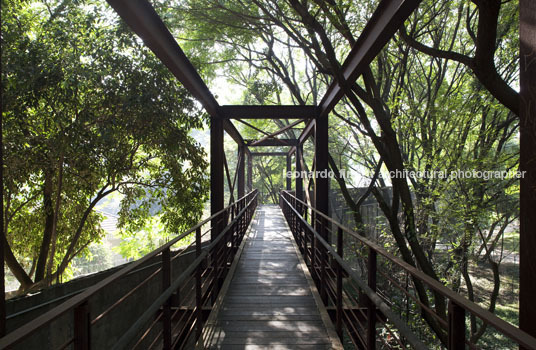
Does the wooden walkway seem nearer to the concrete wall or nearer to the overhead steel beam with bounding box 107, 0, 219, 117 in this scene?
the concrete wall

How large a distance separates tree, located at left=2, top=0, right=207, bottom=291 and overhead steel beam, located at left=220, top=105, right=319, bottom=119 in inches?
44.4

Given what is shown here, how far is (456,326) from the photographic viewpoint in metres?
1.35

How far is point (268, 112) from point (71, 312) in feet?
15.5

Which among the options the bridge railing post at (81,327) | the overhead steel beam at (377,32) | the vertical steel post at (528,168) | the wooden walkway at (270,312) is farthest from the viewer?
the wooden walkway at (270,312)

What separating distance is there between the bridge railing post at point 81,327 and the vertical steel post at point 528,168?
6.72 ft

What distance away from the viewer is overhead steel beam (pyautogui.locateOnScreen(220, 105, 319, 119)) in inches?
248

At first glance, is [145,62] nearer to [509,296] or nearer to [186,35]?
[186,35]

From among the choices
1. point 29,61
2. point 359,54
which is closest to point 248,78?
point 29,61

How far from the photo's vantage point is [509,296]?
1348 cm

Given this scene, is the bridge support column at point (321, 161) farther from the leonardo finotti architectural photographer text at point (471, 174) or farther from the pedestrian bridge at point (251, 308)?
the leonardo finotti architectural photographer text at point (471, 174)

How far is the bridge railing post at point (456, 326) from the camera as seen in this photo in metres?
1.34

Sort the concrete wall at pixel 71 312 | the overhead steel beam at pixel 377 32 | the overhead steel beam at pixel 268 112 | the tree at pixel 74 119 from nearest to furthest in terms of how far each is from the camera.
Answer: the overhead steel beam at pixel 377 32 < the concrete wall at pixel 71 312 < the tree at pixel 74 119 < the overhead steel beam at pixel 268 112

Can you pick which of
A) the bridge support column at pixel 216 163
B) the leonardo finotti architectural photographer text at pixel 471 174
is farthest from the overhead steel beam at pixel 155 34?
the leonardo finotti architectural photographer text at pixel 471 174

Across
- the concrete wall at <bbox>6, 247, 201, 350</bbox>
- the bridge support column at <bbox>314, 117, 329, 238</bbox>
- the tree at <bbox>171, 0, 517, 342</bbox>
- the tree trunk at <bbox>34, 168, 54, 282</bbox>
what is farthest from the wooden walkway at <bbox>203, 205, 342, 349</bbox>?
the tree trunk at <bbox>34, 168, 54, 282</bbox>
